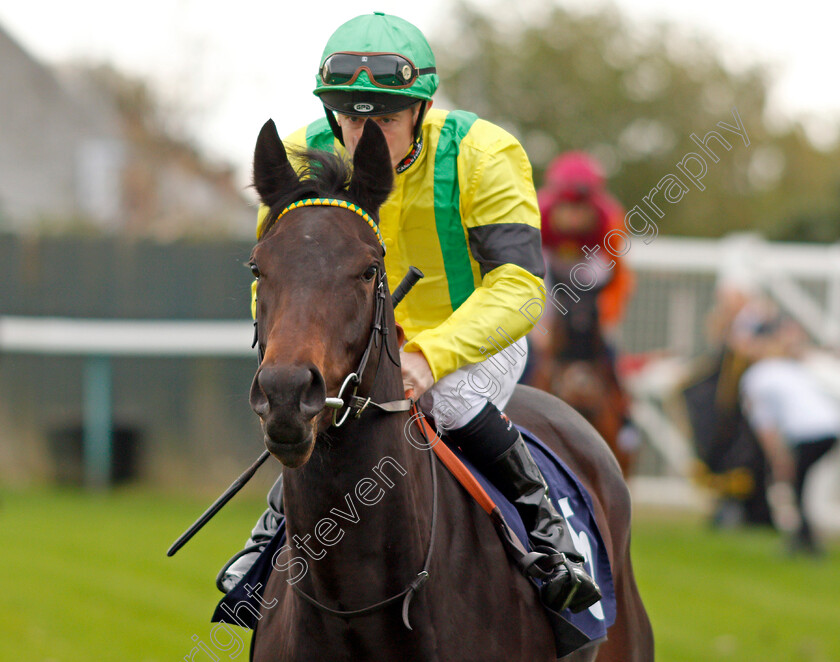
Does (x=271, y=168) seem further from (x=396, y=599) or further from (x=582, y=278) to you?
(x=582, y=278)

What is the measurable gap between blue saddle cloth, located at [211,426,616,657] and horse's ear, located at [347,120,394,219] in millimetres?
847

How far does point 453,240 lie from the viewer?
3.13 metres

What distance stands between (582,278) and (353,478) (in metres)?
5.08

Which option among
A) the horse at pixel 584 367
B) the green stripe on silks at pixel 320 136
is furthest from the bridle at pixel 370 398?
the horse at pixel 584 367

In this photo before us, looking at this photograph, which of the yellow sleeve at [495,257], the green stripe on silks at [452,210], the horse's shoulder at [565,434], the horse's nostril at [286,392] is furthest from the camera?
the horse's shoulder at [565,434]

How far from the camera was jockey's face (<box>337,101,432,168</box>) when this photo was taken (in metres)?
2.92

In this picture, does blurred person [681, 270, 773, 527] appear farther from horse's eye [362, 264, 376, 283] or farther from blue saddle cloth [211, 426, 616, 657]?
horse's eye [362, 264, 376, 283]

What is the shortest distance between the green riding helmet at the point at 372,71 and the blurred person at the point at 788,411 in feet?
24.2

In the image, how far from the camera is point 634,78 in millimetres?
28641

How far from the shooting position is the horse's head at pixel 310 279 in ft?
6.95

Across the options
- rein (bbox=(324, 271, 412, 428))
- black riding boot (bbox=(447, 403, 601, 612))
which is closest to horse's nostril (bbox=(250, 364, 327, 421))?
rein (bbox=(324, 271, 412, 428))

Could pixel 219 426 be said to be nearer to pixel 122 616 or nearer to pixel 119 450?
pixel 119 450

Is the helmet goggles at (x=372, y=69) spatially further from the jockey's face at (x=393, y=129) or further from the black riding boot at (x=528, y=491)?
the black riding boot at (x=528, y=491)

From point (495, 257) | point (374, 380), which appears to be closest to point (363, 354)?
point (374, 380)
